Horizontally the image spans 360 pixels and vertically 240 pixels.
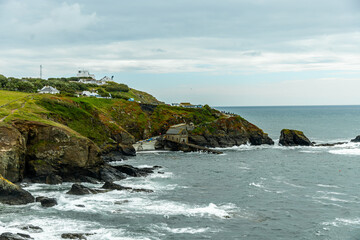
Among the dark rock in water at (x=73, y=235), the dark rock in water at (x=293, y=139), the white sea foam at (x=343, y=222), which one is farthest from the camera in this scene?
the dark rock in water at (x=293, y=139)

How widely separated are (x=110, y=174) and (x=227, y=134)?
67434 mm

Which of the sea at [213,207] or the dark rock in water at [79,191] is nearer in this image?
the sea at [213,207]

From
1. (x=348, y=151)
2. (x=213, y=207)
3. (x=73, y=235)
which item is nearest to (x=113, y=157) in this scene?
(x=213, y=207)

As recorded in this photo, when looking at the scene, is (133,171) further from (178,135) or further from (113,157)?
(178,135)

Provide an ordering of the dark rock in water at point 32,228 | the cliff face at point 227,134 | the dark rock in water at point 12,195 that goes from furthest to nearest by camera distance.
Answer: the cliff face at point 227,134 → the dark rock in water at point 12,195 → the dark rock in water at point 32,228

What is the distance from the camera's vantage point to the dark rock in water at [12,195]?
49.9 m

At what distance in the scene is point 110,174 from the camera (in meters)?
70.0

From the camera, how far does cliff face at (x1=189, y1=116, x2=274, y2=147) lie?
12469 cm

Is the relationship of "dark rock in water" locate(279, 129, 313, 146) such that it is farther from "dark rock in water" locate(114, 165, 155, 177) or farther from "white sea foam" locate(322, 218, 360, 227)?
"white sea foam" locate(322, 218, 360, 227)

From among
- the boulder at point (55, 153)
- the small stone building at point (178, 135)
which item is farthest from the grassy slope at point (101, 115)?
the small stone building at point (178, 135)

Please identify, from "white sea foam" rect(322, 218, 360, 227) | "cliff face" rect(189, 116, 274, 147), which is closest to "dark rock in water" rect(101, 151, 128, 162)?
"cliff face" rect(189, 116, 274, 147)

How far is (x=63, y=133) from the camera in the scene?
233 feet

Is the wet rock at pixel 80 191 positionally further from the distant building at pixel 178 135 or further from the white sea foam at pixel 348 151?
the white sea foam at pixel 348 151

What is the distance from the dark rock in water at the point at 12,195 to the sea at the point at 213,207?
65.8 inches
